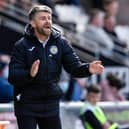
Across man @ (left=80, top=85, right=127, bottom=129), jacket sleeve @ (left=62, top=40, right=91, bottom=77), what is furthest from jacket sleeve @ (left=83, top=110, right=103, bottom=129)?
jacket sleeve @ (left=62, top=40, right=91, bottom=77)

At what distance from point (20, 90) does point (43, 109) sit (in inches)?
11.7

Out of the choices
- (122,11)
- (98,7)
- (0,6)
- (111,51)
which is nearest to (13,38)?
(0,6)

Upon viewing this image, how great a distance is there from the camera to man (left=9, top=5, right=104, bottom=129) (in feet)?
22.4

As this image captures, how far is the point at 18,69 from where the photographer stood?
6746mm

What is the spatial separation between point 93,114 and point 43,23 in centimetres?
263

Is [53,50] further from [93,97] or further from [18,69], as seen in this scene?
[93,97]

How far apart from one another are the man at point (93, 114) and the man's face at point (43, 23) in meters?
2.55

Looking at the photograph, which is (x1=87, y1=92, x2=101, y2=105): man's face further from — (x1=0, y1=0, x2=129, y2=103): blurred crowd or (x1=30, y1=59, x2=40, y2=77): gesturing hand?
(x1=30, y1=59, x2=40, y2=77): gesturing hand

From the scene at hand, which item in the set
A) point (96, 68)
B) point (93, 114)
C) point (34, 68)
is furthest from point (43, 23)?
point (93, 114)

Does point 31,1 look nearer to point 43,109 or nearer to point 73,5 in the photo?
point 73,5

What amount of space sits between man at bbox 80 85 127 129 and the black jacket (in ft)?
7.32

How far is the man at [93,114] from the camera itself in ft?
30.1

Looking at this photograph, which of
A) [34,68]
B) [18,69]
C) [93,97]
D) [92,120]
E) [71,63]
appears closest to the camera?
[34,68]

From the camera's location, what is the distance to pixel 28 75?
21.8 feet
